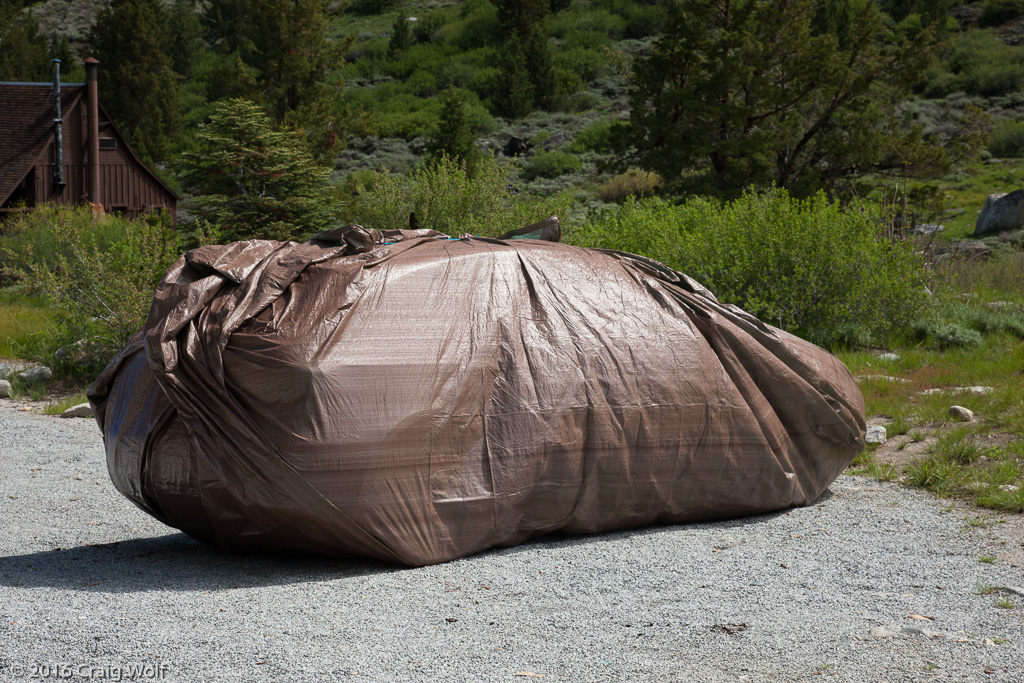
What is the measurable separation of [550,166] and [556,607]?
3039 centimetres

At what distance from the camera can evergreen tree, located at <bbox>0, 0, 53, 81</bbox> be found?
136 feet

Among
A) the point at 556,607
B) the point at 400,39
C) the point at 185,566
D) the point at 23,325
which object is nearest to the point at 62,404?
the point at 23,325

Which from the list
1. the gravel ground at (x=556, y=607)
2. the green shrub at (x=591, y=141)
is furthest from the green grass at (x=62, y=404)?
the green shrub at (x=591, y=141)

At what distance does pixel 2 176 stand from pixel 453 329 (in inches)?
946

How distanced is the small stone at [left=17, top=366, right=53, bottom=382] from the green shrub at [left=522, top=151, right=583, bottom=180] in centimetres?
2355

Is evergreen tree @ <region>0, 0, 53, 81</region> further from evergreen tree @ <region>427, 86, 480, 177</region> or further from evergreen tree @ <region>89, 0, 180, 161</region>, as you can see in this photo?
evergreen tree @ <region>427, 86, 480, 177</region>

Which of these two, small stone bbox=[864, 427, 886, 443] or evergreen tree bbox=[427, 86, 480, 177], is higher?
evergreen tree bbox=[427, 86, 480, 177]

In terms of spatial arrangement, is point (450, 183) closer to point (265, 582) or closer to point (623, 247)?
point (623, 247)

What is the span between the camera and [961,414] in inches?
263

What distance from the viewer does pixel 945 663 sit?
281 centimetres

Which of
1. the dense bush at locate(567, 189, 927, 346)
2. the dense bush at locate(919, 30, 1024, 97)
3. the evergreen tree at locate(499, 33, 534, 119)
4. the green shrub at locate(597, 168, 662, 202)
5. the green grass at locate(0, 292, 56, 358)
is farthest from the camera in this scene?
the evergreen tree at locate(499, 33, 534, 119)

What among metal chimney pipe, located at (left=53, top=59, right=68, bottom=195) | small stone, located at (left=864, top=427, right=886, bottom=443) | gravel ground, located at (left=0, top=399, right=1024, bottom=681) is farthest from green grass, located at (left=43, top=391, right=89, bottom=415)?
metal chimney pipe, located at (left=53, top=59, right=68, bottom=195)

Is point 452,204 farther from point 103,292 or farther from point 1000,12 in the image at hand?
point 1000,12

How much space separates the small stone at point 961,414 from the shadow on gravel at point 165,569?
499 cm
